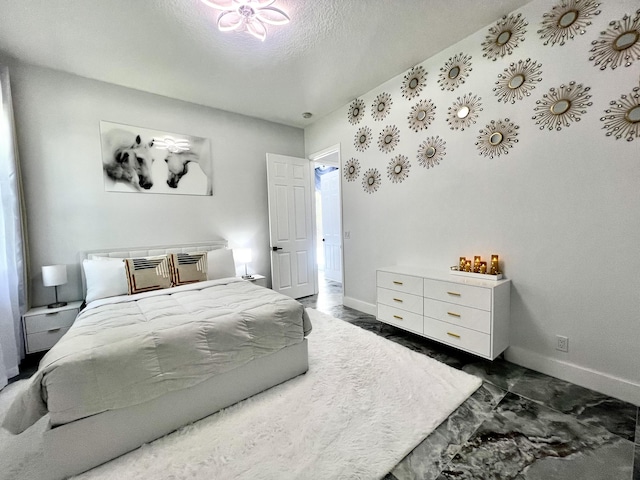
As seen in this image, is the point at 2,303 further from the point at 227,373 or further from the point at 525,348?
the point at 525,348

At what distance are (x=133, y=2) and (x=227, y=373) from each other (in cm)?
264

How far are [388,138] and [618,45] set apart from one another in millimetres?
1814

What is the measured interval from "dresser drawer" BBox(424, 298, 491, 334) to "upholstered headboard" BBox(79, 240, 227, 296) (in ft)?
8.94

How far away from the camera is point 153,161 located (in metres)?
3.23

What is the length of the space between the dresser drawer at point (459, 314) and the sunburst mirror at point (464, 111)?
1.63 m

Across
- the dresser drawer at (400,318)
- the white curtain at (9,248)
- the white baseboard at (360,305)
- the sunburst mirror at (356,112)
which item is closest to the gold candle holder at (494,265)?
the dresser drawer at (400,318)

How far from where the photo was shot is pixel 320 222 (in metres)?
6.41

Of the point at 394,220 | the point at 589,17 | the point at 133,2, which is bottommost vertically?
the point at 394,220

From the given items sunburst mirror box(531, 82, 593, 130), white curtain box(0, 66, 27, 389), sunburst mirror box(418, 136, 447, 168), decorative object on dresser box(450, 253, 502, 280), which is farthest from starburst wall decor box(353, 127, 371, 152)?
white curtain box(0, 66, 27, 389)

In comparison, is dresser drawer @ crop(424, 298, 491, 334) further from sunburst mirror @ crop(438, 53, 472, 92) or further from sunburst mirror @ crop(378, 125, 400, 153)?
sunburst mirror @ crop(438, 53, 472, 92)

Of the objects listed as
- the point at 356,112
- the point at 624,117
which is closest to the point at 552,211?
the point at 624,117

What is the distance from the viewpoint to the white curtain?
213 cm

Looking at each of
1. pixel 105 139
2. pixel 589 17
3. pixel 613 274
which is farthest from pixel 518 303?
pixel 105 139

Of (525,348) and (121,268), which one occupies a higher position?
(121,268)
